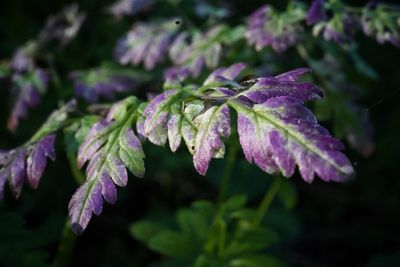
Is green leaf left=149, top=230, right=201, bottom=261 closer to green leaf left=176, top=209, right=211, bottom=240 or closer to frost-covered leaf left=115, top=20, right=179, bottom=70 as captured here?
green leaf left=176, top=209, right=211, bottom=240

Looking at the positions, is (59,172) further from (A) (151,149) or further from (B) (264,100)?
(B) (264,100)

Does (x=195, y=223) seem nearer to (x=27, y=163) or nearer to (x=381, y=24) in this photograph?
(x=27, y=163)

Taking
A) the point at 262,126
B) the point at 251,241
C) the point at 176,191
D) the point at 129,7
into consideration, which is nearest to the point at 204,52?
the point at 129,7

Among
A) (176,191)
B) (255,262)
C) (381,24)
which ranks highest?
(381,24)

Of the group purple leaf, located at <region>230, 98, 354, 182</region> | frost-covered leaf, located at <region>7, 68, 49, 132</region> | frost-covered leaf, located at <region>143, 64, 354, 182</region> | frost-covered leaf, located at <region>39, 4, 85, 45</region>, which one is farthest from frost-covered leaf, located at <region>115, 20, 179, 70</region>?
purple leaf, located at <region>230, 98, 354, 182</region>

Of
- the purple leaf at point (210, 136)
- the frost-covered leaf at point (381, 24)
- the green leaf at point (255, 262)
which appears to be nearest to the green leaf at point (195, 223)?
the green leaf at point (255, 262)
